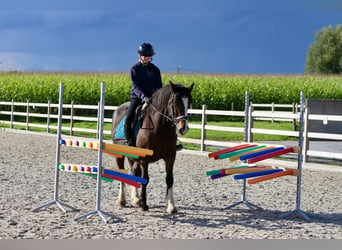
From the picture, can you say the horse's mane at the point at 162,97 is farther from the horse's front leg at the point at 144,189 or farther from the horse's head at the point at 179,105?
the horse's front leg at the point at 144,189

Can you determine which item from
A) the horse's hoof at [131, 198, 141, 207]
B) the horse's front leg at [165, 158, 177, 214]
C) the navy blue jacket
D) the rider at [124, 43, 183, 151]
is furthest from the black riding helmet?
the horse's hoof at [131, 198, 141, 207]

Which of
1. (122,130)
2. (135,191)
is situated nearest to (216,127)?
(122,130)

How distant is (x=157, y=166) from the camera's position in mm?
12820

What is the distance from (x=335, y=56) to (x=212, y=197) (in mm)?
68051

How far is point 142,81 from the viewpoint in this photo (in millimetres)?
A: 7734

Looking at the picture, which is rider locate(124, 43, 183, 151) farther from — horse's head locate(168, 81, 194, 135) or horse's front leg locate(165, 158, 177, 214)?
horse's head locate(168, 81, 194, 135)

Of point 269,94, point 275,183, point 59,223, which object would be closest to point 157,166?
point 275,183

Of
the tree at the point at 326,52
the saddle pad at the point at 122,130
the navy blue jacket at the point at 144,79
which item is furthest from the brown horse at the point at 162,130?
the tree at the point at 326,52

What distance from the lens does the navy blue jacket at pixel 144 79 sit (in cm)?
765

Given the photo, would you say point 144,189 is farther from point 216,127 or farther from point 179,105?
point 216,127

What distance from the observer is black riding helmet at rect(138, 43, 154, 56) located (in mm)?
7609

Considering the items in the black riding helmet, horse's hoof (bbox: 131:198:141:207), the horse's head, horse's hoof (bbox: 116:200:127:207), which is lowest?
horse's hoof (bbox: 116:200:127:207)

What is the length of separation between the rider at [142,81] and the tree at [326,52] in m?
66.7

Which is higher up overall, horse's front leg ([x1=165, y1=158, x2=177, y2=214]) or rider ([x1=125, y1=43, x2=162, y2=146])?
rider ([x1=125, y1=43, x2=162, y2=146])
